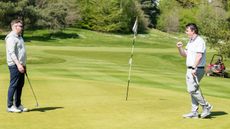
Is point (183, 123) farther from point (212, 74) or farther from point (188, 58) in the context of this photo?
point (212, 74)

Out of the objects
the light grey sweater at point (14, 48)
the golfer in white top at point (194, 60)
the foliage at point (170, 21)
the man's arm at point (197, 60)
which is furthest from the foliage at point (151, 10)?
the man's arm at point (197, 60)

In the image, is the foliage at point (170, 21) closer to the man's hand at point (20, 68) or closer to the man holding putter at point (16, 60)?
the man holding putter at point (16, 60)

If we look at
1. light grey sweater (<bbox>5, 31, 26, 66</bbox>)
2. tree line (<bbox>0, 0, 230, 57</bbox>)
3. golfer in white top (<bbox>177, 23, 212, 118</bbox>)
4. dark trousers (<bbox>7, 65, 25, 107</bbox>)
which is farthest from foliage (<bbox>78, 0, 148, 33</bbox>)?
golfer in white top (<bbox>177, 23, 212, 118</bbox>)

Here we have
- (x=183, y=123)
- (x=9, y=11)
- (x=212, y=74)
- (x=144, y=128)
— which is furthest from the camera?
(x=9, y=11)

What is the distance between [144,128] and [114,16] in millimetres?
93947

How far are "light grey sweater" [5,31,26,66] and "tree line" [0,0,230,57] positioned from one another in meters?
20.0

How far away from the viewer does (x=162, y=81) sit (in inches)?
915

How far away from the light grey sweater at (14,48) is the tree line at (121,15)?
788 inches

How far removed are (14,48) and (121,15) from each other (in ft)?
311

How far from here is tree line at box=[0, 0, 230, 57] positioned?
134 ft

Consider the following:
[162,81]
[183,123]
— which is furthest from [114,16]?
[183,123]

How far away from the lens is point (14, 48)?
10.8m

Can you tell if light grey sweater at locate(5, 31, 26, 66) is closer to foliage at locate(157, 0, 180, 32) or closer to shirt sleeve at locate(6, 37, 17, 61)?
shirt sleeve at locate(6, 37, 17, 61)

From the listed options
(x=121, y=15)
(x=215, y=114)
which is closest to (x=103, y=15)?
(x=121, y=15)
